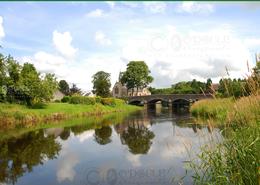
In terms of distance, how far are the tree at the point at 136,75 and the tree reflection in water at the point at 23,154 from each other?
71.2 m

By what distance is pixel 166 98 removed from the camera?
8081 centimetres

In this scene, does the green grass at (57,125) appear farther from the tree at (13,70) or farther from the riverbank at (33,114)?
the tree at (13,70)

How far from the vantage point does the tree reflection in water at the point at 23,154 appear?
11656 millimetres

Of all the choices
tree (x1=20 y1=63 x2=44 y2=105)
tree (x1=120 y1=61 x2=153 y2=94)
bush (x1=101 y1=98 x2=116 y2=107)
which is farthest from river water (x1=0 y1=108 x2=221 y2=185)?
tree (x1=120 y1=61 x2=153 y2=94)

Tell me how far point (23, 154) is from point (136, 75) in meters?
77.7

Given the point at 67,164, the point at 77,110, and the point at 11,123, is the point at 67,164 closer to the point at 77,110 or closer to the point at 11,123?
the point at 11,123

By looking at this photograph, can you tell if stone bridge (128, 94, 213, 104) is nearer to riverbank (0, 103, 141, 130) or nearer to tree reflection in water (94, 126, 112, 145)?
riverbank (0, 103, 141, 130)

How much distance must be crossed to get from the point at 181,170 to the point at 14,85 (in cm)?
3273

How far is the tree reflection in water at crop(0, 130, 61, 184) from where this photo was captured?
11.7 m

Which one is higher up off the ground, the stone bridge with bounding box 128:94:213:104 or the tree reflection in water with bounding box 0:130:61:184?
the stone bridge with bounding box 128:94:213:104

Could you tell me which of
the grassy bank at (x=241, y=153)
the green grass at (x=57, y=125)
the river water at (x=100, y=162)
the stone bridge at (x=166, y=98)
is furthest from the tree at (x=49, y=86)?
the stone bridge at (x=166, y=98)

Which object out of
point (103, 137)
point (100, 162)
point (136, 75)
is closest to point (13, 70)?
point (103, 137)

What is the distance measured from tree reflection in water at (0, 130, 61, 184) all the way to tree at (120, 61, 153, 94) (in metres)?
71.2

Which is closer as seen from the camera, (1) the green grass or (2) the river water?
(2) the river water
